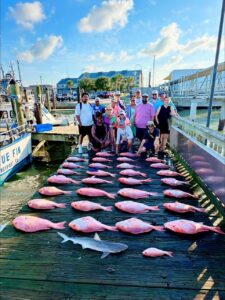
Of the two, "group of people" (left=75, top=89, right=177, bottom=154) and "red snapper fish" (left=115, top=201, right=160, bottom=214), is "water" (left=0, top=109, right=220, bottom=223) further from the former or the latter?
"red snapper fish" (left=115, top=201, right=160, bottom=214)

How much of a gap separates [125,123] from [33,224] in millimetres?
4286

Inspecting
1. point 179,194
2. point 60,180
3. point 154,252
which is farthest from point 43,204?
point 179,194

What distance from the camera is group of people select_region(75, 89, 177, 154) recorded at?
266 inches

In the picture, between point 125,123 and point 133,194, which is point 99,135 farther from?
point 133,194

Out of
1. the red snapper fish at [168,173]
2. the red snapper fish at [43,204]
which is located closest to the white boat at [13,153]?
the red snapper fish at [43,204]

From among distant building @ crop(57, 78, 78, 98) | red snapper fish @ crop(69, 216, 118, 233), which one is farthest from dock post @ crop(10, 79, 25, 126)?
distant building @ crop(57, 78, 78, 98)

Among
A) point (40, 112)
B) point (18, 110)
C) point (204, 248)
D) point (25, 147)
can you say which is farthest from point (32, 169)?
point (204, 248)

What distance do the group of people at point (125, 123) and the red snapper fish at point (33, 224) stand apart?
13.4 ft

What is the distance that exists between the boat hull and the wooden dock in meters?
7.34

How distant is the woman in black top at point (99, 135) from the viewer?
6.99m

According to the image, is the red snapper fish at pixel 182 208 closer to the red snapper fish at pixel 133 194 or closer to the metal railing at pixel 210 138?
the red snapper fish at pixel 133 194

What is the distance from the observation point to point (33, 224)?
3141 millimetres

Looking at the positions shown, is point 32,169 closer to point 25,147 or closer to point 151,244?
point 25,147

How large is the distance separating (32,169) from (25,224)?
9723 mm
